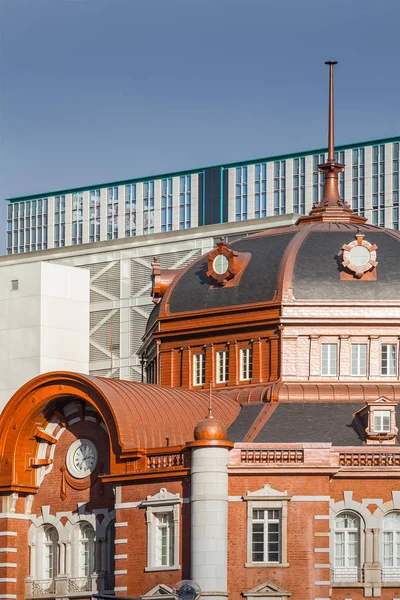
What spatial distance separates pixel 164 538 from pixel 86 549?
233 inches

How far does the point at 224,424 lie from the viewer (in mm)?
84562

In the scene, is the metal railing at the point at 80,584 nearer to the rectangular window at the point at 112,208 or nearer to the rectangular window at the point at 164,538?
the rectangular window at the point at 164,538

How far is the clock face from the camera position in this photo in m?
84.9

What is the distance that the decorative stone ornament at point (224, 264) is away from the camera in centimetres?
9069

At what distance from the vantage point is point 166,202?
192m

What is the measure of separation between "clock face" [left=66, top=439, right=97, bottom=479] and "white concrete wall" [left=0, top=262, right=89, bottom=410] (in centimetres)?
7260

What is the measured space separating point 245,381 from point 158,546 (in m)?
11.9

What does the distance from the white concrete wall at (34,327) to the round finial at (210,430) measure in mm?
81132

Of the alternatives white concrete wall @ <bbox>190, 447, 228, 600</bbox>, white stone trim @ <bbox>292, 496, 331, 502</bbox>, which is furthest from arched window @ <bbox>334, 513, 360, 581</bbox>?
white concrete wall @ <bbox>190, 447, 228, 600</bbox>

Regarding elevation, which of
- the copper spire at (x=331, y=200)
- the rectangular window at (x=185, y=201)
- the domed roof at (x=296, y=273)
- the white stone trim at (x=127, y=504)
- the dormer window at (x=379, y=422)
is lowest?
the white stone trim at (x=127, y=504)

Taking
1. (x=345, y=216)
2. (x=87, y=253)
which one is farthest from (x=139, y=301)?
(x=345, y=216)

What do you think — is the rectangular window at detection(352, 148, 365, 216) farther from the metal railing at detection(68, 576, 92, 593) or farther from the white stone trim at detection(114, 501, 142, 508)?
the white stone trim at detection(114, 501, 142, 508)

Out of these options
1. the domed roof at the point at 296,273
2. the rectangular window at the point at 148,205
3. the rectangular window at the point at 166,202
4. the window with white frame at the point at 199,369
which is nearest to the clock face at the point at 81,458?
the window with white frame at the point at 199,369

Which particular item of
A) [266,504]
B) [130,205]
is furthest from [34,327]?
[266,504]
